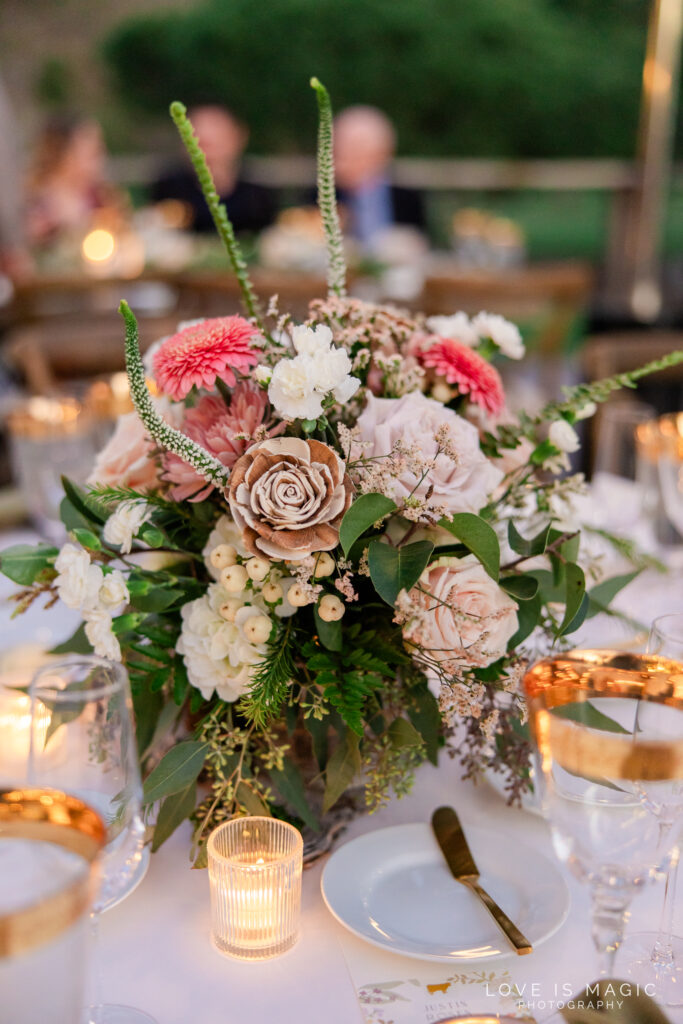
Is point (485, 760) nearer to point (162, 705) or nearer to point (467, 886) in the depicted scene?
point (467, 886)

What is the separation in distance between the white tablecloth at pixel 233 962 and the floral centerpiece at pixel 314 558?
0.15 feet

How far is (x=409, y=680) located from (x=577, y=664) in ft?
0.57

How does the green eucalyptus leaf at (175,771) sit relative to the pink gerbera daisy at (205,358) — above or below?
below

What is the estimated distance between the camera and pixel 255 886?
0.65m

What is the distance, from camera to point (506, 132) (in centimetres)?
917

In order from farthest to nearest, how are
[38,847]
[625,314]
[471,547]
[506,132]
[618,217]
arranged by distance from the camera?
1. [506,132]
2. [618,217]
3. [625,314]
4. [471,547]
5. [38,847]

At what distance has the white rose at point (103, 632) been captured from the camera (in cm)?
68

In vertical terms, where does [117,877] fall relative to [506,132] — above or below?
below

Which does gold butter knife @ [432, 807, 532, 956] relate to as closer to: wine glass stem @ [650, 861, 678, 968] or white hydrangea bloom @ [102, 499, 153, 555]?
wine glass stem @ [650, 861, 678, 968]

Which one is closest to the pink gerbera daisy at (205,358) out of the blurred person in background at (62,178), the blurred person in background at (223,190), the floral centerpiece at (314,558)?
the floral centerpiece at (314,558)

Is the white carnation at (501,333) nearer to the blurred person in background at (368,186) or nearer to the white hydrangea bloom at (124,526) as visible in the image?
the white hydrangea bloom at (124,526)

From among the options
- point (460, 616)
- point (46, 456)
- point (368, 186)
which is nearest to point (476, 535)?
point (460, 616)

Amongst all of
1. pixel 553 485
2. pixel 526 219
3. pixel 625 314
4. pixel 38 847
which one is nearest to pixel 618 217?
pixel 526 219

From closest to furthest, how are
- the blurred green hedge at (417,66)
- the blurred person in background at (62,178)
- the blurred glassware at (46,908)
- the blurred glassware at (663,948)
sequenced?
the blurred glassware at (46,908) → the blurred glassware at (663,948) → the blurred person in background at (62,178) → the blurred green hedge at (417,66)
